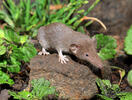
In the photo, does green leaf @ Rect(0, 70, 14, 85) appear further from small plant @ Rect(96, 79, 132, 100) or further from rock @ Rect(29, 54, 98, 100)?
small plant @ Rect(96, 79, 132, 100)

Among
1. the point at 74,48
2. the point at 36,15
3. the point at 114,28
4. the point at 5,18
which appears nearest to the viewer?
the point at 74,48

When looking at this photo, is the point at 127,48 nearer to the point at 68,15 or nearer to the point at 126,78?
the point at 126,78

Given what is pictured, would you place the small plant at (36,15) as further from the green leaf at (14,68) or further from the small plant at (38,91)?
the small plant at (38,91)

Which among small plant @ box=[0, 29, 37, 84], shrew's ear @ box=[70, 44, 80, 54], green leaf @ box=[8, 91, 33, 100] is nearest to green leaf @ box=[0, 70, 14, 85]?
small plant @ box=[0, 29, 37, 84]

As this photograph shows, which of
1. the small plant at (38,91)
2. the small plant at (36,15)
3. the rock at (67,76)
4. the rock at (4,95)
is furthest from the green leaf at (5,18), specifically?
the small plant at (38,91)

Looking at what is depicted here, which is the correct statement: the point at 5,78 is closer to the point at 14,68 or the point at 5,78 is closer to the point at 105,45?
the point at 14,68

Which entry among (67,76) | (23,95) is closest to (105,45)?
(67,76)

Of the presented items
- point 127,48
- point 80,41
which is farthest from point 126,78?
point 80,41
